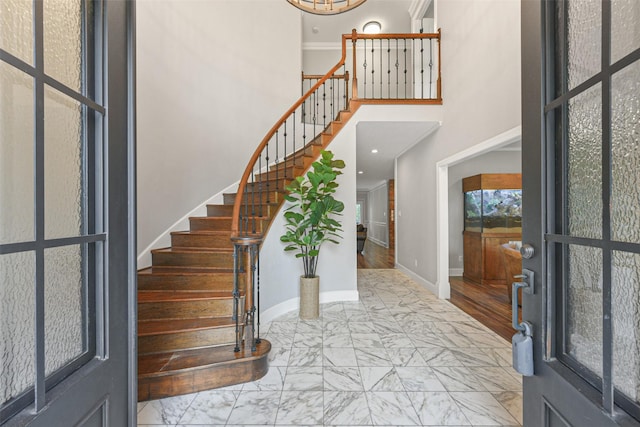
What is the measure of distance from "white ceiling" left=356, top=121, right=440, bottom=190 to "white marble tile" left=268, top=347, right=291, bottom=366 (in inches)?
118

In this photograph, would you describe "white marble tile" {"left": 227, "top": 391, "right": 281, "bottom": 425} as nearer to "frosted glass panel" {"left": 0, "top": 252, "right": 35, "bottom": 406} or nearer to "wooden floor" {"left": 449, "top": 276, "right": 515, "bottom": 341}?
"frosted glass panel" {"left": 0, "top": 252, "right": 35, "bottom": 406}

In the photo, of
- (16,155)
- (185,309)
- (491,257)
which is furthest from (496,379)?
(491,257)

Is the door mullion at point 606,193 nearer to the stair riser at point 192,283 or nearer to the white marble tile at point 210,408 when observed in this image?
the white marble tile at point 210,408

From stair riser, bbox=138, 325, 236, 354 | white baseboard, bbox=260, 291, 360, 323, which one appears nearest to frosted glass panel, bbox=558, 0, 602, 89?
stair riser, bbox=138, 325, 236, 354

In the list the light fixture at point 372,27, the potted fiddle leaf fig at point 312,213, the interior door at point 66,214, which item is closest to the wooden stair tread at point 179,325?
the potted fiddle leaf fig at point 312,213

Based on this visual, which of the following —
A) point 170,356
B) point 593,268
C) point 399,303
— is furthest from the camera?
point 399,303

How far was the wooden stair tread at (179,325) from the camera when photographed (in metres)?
2.01

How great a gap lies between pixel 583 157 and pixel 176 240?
325cm

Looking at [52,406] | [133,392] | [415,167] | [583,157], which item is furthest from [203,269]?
[415,167]

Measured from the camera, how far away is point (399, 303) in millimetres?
3646

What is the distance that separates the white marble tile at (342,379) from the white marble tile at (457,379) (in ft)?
1.99

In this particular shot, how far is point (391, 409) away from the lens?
169cm

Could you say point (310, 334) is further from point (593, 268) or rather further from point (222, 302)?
point (593, 268)

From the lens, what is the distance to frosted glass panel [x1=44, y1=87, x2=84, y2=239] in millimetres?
691
